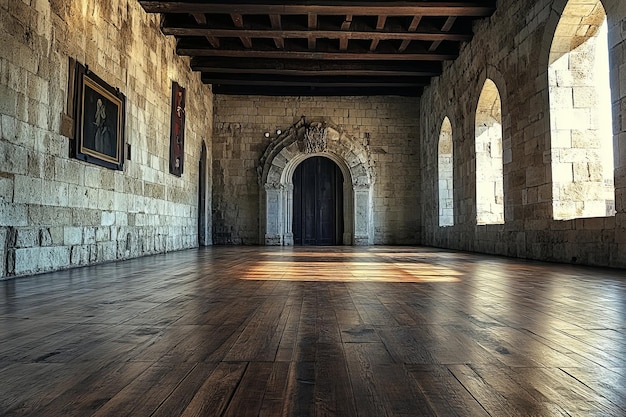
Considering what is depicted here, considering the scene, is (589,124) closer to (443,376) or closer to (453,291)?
(453,291)

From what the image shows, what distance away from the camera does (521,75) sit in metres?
6.97

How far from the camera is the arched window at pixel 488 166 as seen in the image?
345 inches

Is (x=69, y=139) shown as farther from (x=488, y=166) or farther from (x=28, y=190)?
(x=488, y=166)

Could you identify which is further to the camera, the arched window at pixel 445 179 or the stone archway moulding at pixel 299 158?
the stone archway moulding at pixel 299 158

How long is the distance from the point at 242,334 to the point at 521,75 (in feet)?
21.2

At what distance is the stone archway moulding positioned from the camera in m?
12.8

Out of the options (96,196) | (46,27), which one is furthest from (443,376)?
(96,196)

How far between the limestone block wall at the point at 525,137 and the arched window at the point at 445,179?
0.87 m

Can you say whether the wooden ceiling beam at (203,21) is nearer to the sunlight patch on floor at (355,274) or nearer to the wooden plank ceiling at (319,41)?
the wooden plank ceiling at (319,41)

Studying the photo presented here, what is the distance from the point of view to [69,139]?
210 inches

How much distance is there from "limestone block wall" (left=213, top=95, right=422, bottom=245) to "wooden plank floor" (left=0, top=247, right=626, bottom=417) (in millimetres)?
9567

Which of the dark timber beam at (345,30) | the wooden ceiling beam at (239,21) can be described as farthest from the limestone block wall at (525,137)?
the wooden ceiling beam at (239,21)

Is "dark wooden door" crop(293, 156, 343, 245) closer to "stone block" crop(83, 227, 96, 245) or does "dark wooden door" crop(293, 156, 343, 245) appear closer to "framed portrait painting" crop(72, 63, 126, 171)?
"framed portrait painting" crop(72, 63, 126, 171)

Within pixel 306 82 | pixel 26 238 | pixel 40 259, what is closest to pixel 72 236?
pixel 40 259
